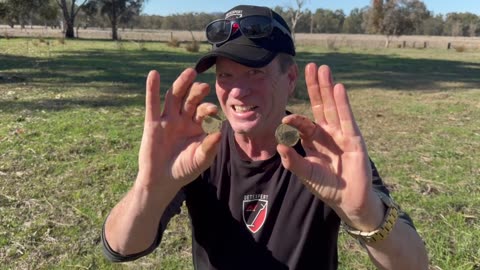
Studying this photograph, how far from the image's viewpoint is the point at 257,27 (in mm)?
1978

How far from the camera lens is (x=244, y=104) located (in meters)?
1.92

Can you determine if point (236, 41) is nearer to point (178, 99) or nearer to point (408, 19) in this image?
point (178, 99)

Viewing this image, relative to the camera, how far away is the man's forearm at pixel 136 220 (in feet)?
5.66

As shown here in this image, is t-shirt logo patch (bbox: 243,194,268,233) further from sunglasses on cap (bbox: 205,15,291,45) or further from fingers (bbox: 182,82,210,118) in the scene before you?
sunglasses on cap (bbox: 205,15,291,45)

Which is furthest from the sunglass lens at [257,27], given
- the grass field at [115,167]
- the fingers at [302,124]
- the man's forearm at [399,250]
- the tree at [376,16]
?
the tree at [376,16]

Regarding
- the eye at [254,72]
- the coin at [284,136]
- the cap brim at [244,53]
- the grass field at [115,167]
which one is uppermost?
the cap brim at [244,53]

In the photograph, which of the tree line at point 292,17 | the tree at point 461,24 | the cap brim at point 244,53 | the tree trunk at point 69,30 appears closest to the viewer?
the cap brim at point 244,53

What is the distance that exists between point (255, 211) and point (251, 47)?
2.31 ft

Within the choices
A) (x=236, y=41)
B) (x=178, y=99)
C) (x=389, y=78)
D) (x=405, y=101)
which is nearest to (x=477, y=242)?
(x=236, y=41)

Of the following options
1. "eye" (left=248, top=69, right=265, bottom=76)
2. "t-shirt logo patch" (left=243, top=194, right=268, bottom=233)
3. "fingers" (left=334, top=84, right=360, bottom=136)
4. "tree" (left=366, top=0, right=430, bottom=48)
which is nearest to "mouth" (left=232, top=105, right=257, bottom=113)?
"eye" (left=248, top=69, right=265, bottom=76)

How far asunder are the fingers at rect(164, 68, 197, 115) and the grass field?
2.08 meters

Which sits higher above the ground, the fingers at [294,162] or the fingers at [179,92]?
the fingers at [179,92]

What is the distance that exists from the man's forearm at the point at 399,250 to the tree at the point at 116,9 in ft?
156

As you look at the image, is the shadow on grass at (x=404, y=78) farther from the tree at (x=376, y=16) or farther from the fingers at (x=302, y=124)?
the tree at (x=376, y=16)
